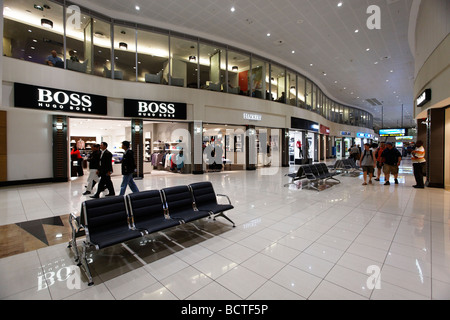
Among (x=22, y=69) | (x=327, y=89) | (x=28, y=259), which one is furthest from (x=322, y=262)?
(x=327, y=89)

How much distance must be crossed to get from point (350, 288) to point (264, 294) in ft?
2.81

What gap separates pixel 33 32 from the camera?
842 cm

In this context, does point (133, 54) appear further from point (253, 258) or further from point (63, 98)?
point (253, 258)

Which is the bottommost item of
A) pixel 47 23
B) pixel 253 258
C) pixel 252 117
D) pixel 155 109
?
pixel 253 258

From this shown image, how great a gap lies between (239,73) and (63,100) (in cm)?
932

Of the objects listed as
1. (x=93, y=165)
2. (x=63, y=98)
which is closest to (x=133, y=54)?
(x=63, y=98)

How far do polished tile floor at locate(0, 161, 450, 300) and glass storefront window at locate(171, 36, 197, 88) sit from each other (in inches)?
330

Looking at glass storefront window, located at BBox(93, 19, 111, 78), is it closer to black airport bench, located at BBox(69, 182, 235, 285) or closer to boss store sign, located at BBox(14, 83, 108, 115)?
boss store sign, located at BBox(14, 83, 108, 115)

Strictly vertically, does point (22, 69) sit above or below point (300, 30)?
below

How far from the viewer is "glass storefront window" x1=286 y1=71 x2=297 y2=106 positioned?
15514mm

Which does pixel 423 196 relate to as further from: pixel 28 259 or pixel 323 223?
pixel 28 259

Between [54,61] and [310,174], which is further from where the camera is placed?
[54,61]

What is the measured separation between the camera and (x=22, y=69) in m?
7.40

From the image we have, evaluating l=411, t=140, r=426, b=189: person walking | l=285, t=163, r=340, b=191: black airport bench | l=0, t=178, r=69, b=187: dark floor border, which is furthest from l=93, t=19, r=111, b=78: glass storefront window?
l=411, t=140, r=426, b=189: person walking
